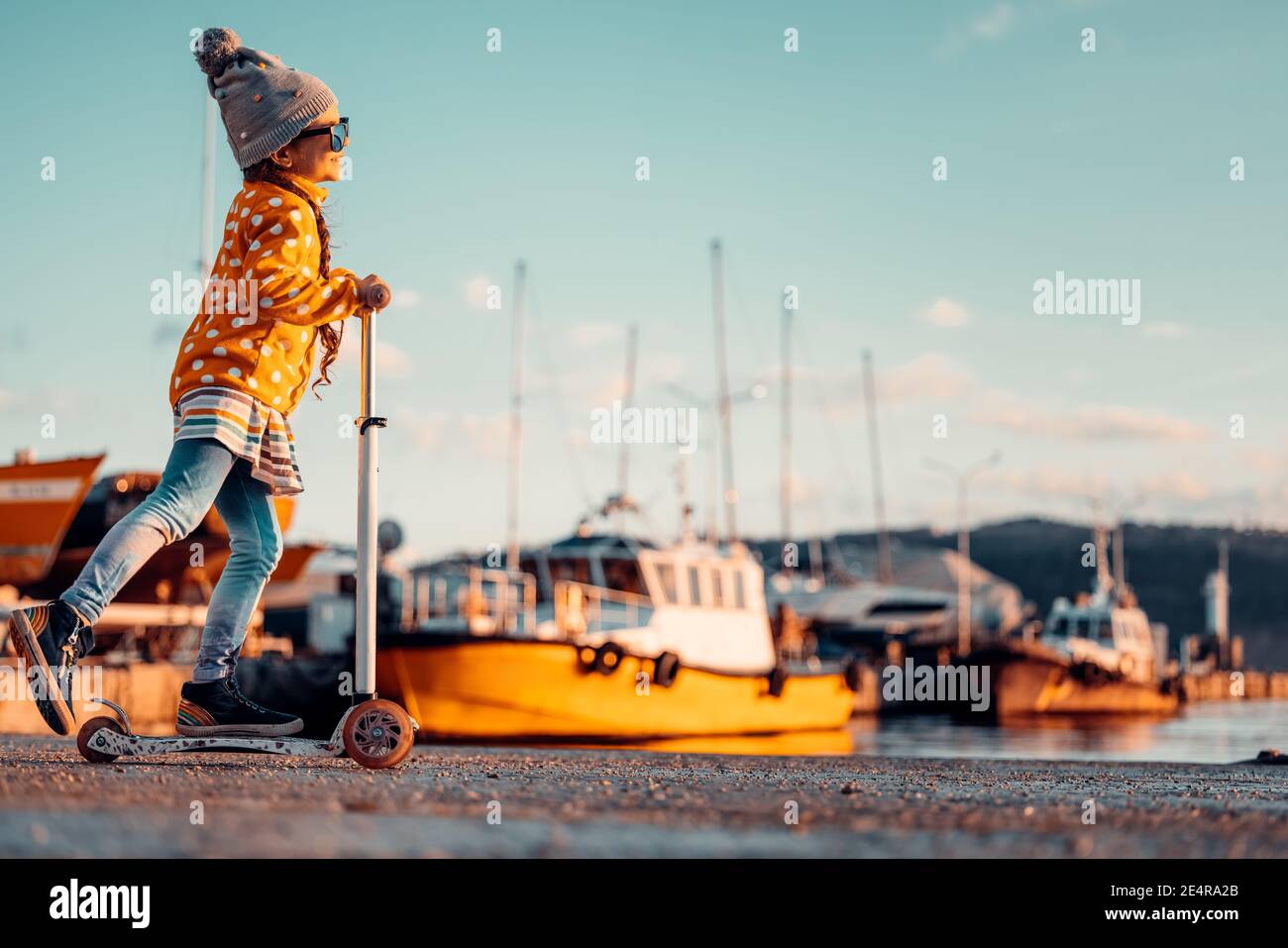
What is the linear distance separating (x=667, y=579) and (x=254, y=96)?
2013cm

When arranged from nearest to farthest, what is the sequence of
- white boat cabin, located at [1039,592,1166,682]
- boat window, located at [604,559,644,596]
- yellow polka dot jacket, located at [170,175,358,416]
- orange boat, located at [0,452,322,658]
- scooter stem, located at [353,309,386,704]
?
yellow polka dot jacket, located at [170,175,358,416] → scooter stem, located at [353,309,386,704] → boat window, located at [604,559,644,596] → orange boat, located at [0,452,322,658] → white boat cabin, located at [1039,592,1166,682]

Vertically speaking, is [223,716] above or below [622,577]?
below

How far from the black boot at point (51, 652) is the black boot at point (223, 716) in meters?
0.41

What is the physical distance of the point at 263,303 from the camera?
172 inches

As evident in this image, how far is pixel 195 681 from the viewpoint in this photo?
15.1 ft

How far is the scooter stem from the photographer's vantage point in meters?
4.52

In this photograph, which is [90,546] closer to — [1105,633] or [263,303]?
[263,303]

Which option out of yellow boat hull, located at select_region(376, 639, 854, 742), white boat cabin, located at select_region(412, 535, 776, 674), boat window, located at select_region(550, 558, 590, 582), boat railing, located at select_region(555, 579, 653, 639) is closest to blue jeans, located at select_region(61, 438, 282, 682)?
yellow boat hull, located at select_region(376, 639, 854, 742)

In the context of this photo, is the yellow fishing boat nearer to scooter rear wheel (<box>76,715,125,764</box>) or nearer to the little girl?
the little girl

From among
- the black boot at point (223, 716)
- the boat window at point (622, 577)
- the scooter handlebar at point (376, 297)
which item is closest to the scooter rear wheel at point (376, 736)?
the black boot at point (223, 716)

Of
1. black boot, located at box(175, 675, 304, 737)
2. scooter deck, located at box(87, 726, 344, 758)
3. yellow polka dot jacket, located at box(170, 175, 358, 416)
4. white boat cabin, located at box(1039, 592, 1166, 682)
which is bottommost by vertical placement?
white boat cabin, located at box(1039, 592, 1166, 682)

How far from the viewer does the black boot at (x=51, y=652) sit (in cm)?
402

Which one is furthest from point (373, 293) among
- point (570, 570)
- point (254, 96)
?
point (570, 570)

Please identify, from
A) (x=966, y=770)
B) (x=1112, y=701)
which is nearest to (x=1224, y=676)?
(x=1112, y=701)
